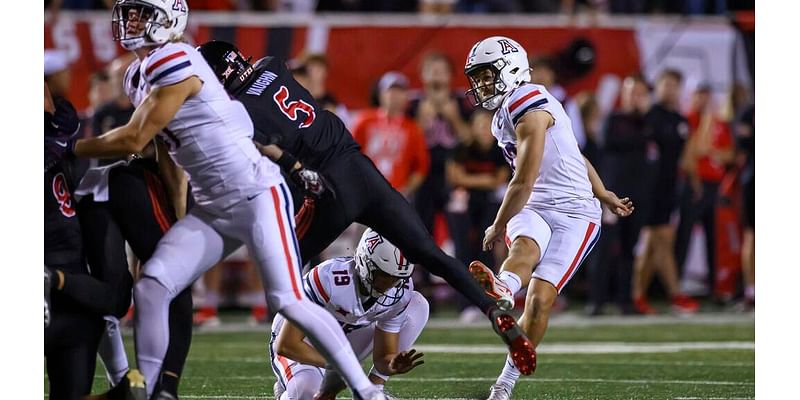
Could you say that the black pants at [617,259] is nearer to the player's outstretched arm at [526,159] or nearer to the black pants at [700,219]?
the black pants at [700,219]

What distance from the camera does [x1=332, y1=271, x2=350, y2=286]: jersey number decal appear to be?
17.5 ft

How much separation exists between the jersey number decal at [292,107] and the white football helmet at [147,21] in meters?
0.73

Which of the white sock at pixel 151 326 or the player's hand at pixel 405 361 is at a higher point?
the white sock at pixel 151 326

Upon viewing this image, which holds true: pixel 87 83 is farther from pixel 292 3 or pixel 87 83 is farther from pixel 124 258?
pixel 124 258

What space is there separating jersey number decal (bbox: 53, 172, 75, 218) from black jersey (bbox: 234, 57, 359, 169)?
81 cm

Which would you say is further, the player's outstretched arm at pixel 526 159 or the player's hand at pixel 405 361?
the player's outstretched arm at pixel 526 159

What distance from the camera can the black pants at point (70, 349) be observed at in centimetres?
463

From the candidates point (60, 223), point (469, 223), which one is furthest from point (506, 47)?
point (469, 223)

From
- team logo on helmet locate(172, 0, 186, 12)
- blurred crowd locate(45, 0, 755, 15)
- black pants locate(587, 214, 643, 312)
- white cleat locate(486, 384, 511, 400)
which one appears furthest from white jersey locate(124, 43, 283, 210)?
blurred crowd locate(45, 0, 755, 15)

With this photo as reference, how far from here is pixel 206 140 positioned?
4535 mm

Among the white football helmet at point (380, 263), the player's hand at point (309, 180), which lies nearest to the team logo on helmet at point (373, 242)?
the white football helmet at point (380, 263)

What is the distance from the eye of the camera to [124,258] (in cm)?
487

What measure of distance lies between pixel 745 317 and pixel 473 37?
3027 mm
